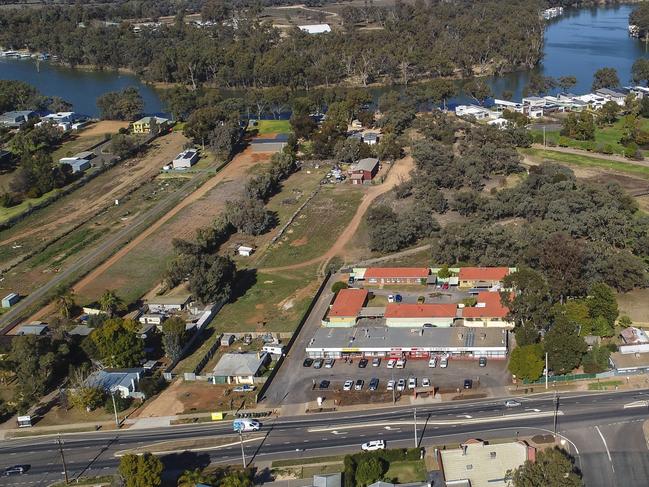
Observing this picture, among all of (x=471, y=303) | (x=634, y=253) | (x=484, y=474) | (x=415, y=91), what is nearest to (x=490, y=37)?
(x=415, y=91)

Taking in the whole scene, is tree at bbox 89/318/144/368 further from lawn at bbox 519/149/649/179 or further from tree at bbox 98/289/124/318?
lawn at bbox 519/149/649/179

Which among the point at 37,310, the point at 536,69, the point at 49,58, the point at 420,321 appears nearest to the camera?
the point at 420,321

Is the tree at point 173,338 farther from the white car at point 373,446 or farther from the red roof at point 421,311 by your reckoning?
the white car at point 373,446

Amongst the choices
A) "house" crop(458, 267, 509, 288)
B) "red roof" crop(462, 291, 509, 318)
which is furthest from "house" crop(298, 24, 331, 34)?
"red roof" crop(462, 291, 509, 318)

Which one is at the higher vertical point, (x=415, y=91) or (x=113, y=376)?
(x=415, y=91)

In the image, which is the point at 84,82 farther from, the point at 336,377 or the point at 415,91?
the point at 336,377

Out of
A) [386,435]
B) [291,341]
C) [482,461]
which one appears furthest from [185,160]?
[482,461]

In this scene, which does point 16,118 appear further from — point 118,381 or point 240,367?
point 240,367
